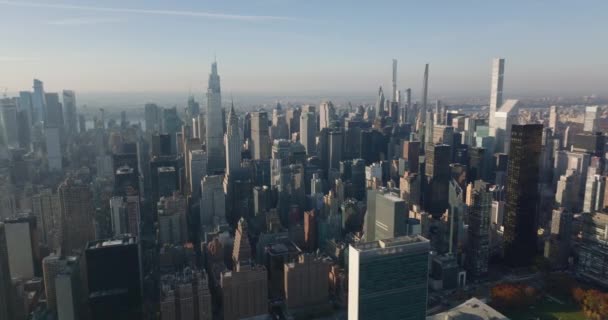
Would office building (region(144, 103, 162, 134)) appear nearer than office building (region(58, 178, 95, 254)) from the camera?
No

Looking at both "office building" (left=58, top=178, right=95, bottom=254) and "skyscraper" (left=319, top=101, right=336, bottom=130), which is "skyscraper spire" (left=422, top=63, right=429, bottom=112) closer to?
"skyscraper" (left=319, top=101, right=336, bottom=130)

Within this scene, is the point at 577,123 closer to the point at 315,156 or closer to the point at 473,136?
the point at 473,136

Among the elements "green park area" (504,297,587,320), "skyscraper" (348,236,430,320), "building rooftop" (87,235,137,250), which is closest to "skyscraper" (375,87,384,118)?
"green park area" (504,297,587,320)

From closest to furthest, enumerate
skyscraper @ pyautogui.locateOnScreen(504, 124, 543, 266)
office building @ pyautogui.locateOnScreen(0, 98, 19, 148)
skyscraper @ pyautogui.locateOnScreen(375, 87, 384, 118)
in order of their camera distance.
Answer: skyscraper @ pyautogui.locateOnScreen(504, 124, 543, 266), office building @ pyautogui.locateOnScreen(0, 98, 19, 148), skyscraper @ pyautogui.locateOnScreen(375, 87, 384, 118)

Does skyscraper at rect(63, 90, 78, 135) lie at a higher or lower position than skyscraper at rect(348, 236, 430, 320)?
higher

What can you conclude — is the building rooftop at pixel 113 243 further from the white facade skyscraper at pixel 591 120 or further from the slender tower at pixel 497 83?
the white facade skyscraper at pixel 591 120

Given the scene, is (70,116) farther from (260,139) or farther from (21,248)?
(21,248)
